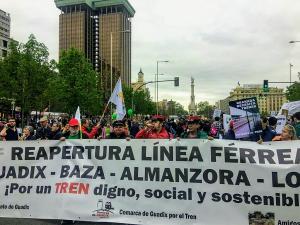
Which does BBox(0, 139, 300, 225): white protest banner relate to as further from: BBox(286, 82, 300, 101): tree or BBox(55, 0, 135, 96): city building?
BBox(286, 82, 300, 101): tree

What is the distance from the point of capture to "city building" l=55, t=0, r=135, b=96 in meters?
74.5

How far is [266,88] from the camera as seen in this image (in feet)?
169

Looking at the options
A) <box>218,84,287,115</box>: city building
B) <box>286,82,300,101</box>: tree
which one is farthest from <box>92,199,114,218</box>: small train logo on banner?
<box>218,84,287,115</box>: city building

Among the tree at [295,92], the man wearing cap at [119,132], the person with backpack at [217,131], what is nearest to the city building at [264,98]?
the tree at [295,92]

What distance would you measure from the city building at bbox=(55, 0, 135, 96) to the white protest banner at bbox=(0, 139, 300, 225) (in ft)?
210

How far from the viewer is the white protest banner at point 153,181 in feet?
19.9

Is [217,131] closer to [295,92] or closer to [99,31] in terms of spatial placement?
[295,92]

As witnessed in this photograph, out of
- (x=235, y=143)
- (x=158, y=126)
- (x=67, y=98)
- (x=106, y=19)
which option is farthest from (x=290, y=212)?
(x=106, y=19)

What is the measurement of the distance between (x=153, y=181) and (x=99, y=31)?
7181cm

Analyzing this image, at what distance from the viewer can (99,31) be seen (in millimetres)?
76562

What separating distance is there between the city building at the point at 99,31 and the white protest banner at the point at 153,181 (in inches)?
2523

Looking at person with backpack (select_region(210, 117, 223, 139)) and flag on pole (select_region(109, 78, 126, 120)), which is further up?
flag on pole (select_region(109, 78, 126, 120))

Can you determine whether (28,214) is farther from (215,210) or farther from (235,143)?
(235,143)

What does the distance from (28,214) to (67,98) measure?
145 feet
